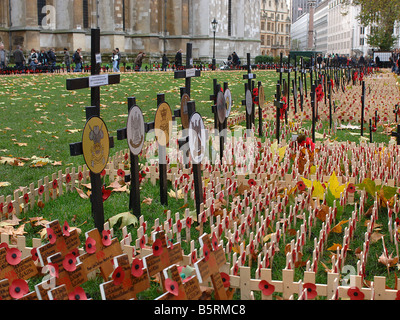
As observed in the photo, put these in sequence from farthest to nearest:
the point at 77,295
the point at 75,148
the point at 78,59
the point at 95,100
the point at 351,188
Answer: the point at 78,59, the point at 351,188, the point at 95,100, the point at 75,148, the point at 77,295

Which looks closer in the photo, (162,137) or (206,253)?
(206,253)

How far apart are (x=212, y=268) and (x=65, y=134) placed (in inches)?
273

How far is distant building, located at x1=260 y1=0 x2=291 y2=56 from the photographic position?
13712 centimetres

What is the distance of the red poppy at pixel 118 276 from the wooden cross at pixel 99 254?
414 mm

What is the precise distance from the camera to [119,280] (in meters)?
3.21

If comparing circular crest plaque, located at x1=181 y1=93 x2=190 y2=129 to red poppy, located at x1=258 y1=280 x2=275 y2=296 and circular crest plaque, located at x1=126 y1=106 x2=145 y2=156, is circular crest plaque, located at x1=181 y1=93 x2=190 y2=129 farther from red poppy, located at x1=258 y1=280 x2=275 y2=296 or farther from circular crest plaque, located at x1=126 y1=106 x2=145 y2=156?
red poppy, located at x1=258 y1=280 x2=275 y2=296

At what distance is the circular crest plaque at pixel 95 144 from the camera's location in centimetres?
448

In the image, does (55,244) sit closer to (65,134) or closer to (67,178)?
(67,178)

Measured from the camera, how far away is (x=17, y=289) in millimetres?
3121

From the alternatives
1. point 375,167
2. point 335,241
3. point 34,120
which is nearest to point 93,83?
point 335,241

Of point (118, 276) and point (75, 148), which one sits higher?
point (75, 148)

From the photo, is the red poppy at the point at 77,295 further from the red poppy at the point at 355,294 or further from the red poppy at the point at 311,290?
the red poppy at the point at 355,294

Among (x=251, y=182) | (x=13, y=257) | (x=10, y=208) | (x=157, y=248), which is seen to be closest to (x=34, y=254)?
(x=13, y=257)
